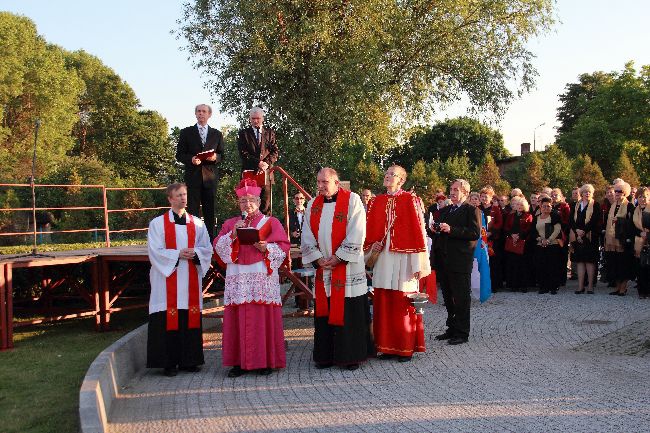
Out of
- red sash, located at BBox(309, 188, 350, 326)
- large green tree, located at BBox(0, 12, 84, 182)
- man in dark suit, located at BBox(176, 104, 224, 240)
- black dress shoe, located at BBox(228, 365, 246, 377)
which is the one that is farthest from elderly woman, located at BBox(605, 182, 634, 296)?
large green tree, located at BBox(0, 12, 84, 182)

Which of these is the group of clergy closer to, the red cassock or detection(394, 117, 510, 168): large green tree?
the red cassock

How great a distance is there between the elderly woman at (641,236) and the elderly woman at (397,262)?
20.0 feet

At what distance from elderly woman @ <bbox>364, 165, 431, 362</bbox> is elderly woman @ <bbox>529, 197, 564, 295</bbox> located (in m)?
6.34

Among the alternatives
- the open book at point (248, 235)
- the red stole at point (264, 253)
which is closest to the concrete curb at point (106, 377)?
the red stole at point (264, 253)

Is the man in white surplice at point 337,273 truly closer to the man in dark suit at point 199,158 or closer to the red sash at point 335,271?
the red sash at point 335,271

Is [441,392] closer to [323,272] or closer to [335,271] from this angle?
[335,271]

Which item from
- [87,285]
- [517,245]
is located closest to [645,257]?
[517,245]

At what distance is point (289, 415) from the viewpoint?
19.4ft

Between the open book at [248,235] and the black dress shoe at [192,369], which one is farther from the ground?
the open book at [248,235]

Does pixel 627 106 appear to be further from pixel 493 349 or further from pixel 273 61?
pixel 493 349

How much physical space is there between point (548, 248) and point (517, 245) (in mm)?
618

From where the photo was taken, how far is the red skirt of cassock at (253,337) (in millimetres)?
7496

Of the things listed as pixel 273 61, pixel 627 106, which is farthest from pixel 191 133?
pixel 627 106

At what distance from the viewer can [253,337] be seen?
7543mm
